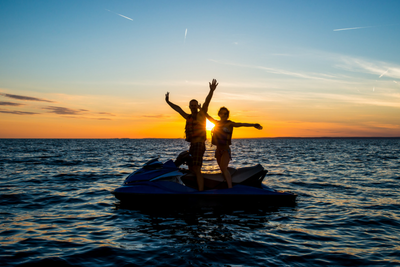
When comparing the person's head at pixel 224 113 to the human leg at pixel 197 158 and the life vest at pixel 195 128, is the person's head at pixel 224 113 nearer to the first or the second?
the life vest at pixel 195 128

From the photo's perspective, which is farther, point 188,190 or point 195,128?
point 188,190

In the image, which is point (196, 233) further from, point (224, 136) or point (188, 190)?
point (224, 136)

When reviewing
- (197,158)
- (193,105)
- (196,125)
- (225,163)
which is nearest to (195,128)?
(196,125)

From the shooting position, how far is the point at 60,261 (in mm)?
4312

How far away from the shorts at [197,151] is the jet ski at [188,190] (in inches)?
10.5

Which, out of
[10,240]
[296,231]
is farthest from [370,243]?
[10,240]

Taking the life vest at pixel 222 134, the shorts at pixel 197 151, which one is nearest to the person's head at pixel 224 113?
the life vest at pixel 222 134

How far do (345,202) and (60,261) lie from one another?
7417 millimetres

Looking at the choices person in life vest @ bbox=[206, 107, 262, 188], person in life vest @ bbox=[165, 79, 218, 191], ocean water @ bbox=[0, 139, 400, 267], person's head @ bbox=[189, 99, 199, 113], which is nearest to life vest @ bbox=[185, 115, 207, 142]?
person in life vest @ bbox=[165, 79, 218, 191]

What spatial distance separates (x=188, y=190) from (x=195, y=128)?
5.21 ft

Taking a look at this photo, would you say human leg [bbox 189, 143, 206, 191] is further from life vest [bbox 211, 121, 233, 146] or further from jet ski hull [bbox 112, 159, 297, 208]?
life vest [bbox 211, 121, 233, 146]

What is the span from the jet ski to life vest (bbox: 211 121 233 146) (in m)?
0.88

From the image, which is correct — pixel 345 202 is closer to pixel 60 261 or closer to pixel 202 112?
pixel 202 112

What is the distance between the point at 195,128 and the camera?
23.0 feet
